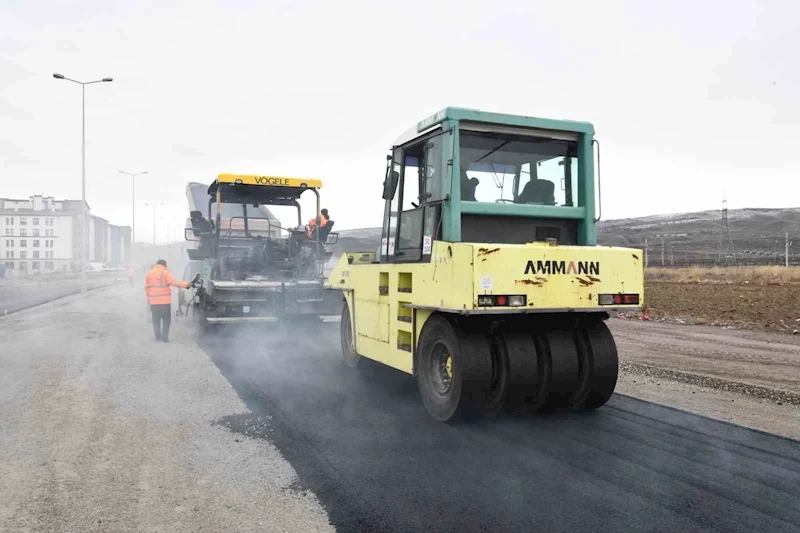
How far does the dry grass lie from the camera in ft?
84.1

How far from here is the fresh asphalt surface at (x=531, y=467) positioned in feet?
11.3

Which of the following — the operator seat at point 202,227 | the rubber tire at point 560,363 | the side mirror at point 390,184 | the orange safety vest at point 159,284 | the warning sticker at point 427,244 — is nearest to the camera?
the rubber tire at point 560,363

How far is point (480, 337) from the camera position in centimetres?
516

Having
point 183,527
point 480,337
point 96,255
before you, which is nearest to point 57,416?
point 183,527

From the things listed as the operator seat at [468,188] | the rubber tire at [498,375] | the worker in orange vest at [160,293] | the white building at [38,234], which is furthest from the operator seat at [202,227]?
the white building at [38,234]

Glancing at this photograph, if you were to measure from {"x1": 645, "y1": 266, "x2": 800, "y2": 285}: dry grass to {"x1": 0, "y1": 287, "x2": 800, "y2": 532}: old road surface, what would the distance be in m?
22.1

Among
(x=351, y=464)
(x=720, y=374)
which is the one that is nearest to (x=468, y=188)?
(x=351, y=464)

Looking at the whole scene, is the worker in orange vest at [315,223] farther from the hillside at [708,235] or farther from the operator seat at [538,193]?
the hillside at [708,235]

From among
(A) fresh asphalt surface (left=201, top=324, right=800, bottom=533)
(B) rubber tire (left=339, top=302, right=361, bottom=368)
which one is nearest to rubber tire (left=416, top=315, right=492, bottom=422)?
(A) fresh asphalt surface (left=201, top=324, right=800, bottom=533)

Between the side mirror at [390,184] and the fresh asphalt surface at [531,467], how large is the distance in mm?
1995

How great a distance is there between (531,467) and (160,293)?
7886mm

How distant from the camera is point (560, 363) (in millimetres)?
5297

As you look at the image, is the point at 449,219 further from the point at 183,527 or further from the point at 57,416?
the point at 57,416

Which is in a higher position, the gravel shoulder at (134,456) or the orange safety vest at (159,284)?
the orange safety vest at (159,284)
